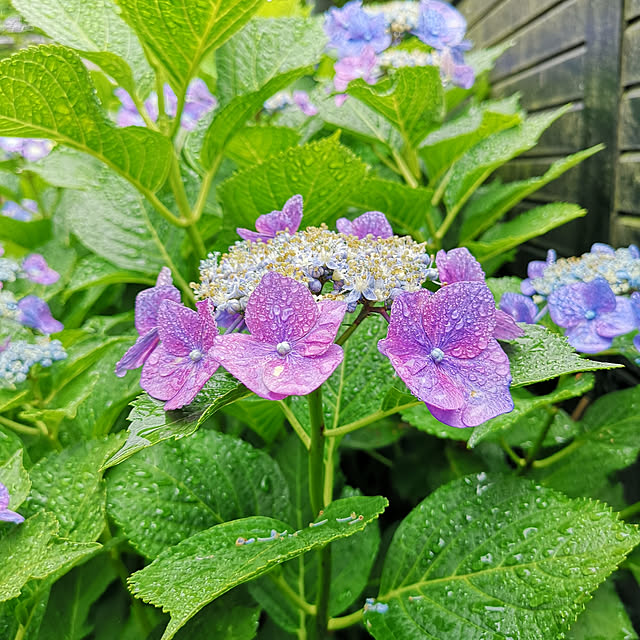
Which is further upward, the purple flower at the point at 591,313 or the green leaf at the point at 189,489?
the purple flower at the point at 591,313

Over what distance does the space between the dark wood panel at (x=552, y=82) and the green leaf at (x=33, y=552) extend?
1.24 meters

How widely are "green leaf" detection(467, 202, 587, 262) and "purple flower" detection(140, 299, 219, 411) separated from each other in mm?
589

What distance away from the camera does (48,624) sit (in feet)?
2.62

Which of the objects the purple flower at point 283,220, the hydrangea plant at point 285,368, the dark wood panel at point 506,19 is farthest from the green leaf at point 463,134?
the purple flower at point 283,220

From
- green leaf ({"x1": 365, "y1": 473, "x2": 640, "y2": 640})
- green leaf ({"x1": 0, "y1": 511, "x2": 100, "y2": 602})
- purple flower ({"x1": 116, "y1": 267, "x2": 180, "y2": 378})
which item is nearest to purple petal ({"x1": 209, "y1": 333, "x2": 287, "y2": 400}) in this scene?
purple flower ({"x1": 116, "y1": 267, "x2": 180, "y2": 378})

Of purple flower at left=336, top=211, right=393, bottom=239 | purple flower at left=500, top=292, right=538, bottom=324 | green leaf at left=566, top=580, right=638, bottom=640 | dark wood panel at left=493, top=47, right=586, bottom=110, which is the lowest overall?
green leaf at left=566, top=580, right=638, bottom=640

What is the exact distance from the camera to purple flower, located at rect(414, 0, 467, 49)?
3.77 feet

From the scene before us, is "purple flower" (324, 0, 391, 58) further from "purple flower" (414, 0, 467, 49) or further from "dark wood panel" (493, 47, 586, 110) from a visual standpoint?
"dark wood panel" (493, 47, 586, 110)

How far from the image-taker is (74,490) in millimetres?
700

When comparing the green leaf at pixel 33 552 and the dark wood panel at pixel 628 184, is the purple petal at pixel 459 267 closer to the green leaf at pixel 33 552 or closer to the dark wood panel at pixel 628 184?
the green leaf at pixel 33 552

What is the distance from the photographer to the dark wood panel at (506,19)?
1.44 meters

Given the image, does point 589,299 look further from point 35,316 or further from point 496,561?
point 35,316

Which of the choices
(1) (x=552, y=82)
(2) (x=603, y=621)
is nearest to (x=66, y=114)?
(2) (x=603, y=621)

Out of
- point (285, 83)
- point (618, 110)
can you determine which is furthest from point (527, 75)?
point (285, 83)
